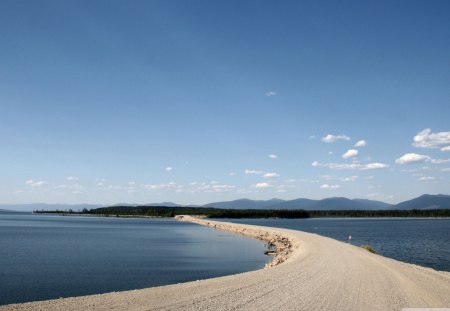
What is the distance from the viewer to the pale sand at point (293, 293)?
15250mm

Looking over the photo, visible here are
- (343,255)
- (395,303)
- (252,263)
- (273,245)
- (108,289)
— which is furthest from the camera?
(273,245)

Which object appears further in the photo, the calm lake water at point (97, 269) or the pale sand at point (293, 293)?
the calm lake water at point (97, 269)

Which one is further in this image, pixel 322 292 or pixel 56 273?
pixel 56 273

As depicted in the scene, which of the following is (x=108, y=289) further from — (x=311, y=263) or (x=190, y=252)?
(x=190, y=252)

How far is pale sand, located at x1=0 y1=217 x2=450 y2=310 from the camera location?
1525cm

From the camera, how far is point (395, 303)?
16.0m

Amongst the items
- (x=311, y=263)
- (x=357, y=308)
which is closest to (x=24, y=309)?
(x=357, y=308)

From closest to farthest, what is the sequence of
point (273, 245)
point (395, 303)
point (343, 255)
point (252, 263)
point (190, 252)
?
point (395, 303), point (343, 255), point (252, 263), point (190, 252), point (273, 245)

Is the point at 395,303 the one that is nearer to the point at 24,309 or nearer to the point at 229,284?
the point at 229,284

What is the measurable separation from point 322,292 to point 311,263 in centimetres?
1090

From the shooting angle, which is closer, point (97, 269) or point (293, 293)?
point (293, 293)

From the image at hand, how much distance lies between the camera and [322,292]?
712 inches

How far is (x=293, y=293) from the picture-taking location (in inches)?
701

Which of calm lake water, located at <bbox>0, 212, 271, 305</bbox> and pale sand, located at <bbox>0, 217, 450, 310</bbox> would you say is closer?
pale sand, located at <bbox>0, 217, 450, 310</bbox>
